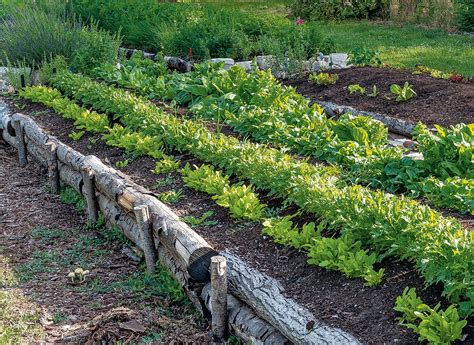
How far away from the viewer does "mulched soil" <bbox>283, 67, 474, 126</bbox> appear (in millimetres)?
9000

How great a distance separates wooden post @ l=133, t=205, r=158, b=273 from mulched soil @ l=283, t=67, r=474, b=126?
422 cm

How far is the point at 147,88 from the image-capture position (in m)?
10.1

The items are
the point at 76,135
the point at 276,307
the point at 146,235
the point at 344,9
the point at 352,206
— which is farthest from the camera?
the point at 344,9

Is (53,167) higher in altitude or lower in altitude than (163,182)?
lower

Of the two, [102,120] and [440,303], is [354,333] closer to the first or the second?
[440,303]

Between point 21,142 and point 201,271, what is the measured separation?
4.90 m

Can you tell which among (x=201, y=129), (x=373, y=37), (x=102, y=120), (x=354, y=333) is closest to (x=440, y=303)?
(x=354, y=333)

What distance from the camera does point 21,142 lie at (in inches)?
366

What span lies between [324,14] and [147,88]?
10.7 metres

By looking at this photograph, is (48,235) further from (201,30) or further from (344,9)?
(344,9)

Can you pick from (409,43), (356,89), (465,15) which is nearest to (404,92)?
(356,89)

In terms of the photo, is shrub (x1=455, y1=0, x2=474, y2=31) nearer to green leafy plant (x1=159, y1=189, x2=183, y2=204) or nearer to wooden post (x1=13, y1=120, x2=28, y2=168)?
wooden post (x1=13, y1=120, x2=28, y2=168)

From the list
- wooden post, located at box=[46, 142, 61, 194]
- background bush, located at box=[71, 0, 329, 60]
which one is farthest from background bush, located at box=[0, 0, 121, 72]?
wooden post, located at box=[46, 142, 61, 194]

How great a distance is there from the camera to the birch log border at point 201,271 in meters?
4.35
